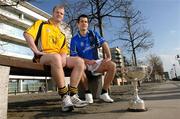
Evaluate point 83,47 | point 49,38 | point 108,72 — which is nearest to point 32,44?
point 49,38

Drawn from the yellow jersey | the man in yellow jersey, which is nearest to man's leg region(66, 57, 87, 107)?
the man in yellow jersey

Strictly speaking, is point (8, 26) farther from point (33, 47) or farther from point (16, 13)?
point (33, 47)

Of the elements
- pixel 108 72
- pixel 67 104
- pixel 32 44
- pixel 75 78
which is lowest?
pixel 67 104

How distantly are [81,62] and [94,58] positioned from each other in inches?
54.7

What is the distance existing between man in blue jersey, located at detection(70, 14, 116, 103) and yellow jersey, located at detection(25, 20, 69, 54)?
71cm

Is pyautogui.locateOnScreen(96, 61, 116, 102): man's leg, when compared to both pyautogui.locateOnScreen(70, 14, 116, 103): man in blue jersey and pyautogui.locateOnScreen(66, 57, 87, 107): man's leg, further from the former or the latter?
pyautogui.locateOnScreen(66, 57, 87, 107): man's leg

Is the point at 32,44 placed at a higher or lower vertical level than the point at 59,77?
higher

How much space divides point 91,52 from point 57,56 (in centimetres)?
168

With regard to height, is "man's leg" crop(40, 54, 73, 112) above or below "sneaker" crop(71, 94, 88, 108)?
above

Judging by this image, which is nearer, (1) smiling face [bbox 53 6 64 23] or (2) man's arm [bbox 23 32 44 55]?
(2) man's arm [bbox 23 32 44 55]

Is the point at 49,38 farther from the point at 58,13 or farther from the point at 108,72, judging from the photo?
the point at 108,72

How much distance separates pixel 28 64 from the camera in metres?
4.09

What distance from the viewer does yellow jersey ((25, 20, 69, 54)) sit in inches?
168

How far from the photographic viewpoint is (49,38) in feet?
14.3
